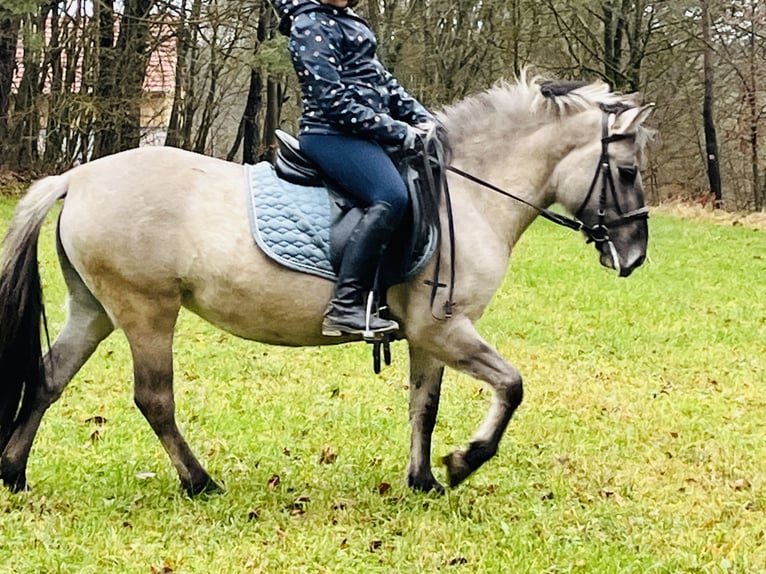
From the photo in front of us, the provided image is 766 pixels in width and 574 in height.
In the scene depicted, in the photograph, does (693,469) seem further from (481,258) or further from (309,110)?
(309,110)

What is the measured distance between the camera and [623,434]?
6.65 meters

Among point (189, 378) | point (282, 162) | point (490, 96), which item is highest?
point (490, 96)

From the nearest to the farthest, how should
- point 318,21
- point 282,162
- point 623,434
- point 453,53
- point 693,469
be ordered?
point 318,21, point 282,162, point 693,469, point 623,434, point 453,53

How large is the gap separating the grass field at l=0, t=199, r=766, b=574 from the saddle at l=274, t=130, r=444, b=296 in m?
1.27

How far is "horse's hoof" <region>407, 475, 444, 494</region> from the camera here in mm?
5370

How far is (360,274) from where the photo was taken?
4.79m

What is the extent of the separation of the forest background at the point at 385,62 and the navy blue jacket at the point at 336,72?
1360 cm

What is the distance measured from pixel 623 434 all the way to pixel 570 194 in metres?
2.22

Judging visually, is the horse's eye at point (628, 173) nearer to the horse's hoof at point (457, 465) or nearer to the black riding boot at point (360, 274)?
the black riding boot at point (360, 274)

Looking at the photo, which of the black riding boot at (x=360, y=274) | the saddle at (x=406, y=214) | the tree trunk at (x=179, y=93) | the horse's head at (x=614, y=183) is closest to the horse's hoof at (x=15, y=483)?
the black riding boot at (x=360, y=274)

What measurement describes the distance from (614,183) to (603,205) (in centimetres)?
13

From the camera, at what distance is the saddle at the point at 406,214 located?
4855 millimetres

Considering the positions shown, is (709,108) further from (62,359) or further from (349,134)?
(62,359)

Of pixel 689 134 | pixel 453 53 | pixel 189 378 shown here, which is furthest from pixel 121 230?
pixel 689 134
